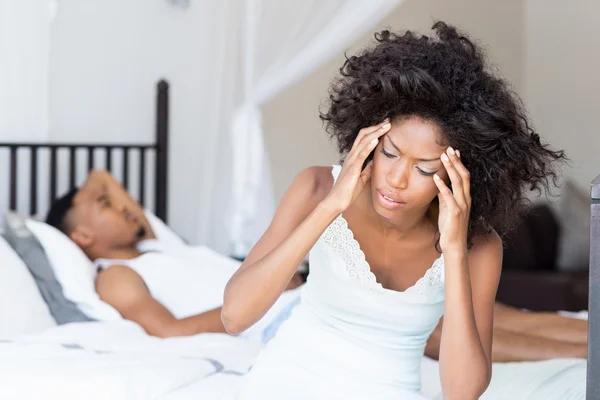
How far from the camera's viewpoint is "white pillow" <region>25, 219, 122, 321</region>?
2627mm

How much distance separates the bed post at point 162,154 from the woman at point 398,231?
2.18m

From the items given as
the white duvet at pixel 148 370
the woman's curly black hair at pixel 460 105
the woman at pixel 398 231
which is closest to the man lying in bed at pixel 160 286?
the white duvet at pixel 148 370

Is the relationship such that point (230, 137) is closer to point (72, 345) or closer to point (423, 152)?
point (72, 345)

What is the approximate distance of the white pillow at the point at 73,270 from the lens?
8.62 ft

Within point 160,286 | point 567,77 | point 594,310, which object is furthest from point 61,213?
point 567,77

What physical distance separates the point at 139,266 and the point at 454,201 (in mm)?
1613

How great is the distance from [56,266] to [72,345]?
18.3 inches

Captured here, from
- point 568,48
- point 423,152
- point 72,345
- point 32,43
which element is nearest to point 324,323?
point 423,152

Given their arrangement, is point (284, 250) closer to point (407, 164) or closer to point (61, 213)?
point (407, 164)

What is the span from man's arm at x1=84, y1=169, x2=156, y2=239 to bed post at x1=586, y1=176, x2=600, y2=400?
7.03ft

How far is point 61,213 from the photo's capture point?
3.05m

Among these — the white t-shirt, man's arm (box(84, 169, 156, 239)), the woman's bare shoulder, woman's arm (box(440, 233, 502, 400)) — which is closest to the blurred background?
man's arm (box(84, 169, 156, 239))

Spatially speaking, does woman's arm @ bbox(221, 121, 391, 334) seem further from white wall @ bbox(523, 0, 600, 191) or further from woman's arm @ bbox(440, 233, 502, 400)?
white wall @ bbox(523, 0, 600, 191)

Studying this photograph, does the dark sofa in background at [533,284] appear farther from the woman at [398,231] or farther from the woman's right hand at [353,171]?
the woman's right hand at [353,171]
